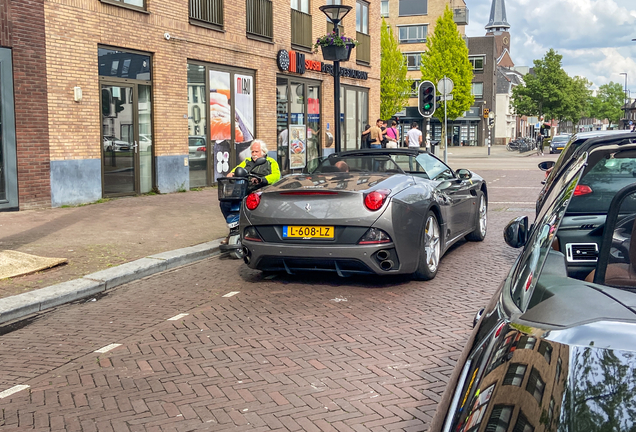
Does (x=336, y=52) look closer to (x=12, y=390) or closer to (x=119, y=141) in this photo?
(x=119, y=141)

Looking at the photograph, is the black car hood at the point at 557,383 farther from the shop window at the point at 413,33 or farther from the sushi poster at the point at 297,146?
the shop window at the point at 413,33

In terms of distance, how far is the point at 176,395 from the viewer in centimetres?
395

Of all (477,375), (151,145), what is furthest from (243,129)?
(477,375)

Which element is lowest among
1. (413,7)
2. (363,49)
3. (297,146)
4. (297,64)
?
(297,146)

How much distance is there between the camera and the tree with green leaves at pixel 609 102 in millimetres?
141250

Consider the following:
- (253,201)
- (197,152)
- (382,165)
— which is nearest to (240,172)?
(253,201)

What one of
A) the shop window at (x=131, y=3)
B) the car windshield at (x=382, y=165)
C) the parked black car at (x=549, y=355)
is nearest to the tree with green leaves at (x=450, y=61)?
the shop window at (x=131, y=3)

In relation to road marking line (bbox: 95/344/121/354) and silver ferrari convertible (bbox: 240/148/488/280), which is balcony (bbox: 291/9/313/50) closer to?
silver ferrari convertible (bbox: 240/148/488/280)

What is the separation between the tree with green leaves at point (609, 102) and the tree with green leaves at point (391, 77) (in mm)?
97158

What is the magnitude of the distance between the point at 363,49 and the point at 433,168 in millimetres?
20176

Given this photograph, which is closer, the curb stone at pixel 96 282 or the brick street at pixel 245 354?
the brick street at pixel 245 354

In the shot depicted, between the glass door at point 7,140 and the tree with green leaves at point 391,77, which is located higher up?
the tree with green leaves at point 391,77

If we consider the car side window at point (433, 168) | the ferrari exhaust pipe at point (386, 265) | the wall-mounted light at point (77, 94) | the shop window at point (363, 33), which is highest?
the shop window at point (363, 33)

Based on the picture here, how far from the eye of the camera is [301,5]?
22.7 metres
